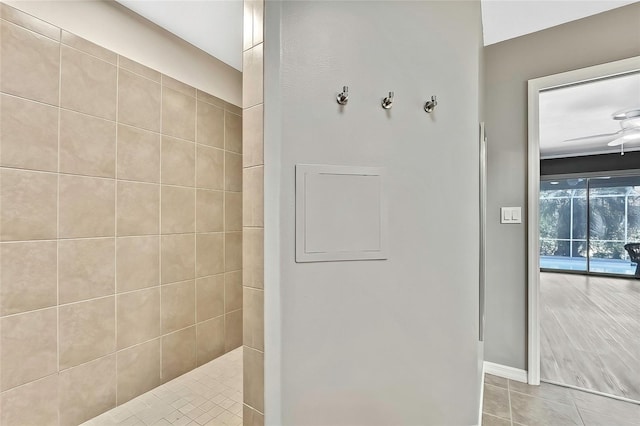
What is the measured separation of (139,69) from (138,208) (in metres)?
0.88

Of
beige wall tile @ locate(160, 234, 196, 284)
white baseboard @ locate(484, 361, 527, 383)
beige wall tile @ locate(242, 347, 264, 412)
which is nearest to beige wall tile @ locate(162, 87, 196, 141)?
beige wall tile @ locate(160, 234, 196, 284)

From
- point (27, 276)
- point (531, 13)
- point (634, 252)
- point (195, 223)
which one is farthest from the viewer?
point (634, 252)

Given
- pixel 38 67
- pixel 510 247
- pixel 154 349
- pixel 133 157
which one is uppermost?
pixel 38 67

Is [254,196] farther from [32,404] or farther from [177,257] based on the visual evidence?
[32,404]

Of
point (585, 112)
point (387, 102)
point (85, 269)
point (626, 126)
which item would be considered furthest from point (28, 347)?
point (626, 126)

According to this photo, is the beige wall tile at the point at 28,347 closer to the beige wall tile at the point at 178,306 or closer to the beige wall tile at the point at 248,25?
the beige wall tile at the point at 178,306

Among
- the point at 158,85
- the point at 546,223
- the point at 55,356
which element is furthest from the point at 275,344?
the point at 546,223

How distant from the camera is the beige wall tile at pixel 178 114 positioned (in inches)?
81.1

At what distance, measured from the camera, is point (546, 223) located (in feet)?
23.8

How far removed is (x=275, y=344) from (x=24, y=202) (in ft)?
4.51

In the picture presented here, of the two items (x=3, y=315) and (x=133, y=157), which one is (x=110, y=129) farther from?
(x=3, y=315)

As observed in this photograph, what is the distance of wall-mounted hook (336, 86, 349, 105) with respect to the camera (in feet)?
3.58

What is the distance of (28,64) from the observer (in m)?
1.42

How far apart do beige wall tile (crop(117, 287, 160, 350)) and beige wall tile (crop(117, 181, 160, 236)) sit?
0.39 m
